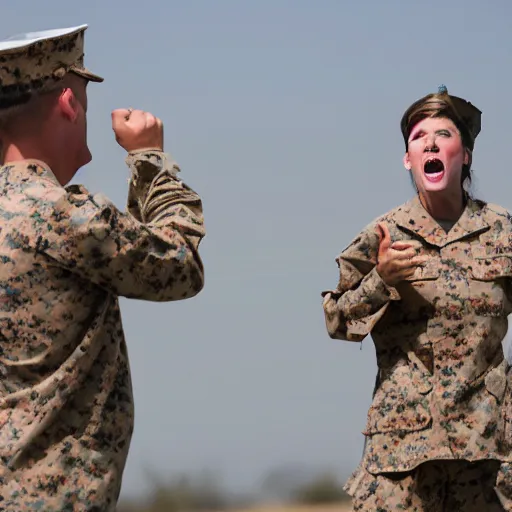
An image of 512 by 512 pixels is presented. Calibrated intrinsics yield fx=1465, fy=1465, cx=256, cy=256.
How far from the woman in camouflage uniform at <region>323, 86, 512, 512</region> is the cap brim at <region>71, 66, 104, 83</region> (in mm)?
2129

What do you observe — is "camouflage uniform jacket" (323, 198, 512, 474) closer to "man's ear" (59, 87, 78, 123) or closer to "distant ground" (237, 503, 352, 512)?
"man's ear" (59, 87, 78, 123)

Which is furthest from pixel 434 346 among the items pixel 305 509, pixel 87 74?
pixel 305 509

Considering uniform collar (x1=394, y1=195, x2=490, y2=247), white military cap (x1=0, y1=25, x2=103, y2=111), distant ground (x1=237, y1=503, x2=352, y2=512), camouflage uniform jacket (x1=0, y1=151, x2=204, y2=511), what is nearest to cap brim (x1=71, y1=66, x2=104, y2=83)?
white military cap (x1=0, y1=25, x2=103, y2=111)

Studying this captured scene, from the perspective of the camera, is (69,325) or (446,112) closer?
(69,325)

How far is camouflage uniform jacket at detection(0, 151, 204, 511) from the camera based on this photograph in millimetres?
3967

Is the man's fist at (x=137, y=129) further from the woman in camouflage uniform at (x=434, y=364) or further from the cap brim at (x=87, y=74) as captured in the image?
the woman in camouflage uniform at (x=434, y=364)

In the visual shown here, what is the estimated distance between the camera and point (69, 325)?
4.04m

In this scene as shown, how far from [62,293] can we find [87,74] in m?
0.68

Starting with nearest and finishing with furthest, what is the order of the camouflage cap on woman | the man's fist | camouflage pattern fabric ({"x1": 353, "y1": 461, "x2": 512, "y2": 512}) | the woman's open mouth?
the man's fist, camouflage pattern fabric ({"x1": 353, "y1": 461, "x2": 512, "y2": 512}), the woman's open mouth, the camouflage cap on woman

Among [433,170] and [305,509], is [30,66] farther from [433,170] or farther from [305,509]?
[305,509]

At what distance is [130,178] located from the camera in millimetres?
4305

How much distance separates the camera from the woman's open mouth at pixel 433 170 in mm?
6613

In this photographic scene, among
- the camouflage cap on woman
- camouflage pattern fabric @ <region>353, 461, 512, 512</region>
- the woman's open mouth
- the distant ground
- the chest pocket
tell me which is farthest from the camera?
the distant ground

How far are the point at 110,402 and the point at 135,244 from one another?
461mm
